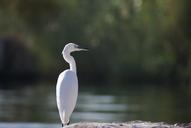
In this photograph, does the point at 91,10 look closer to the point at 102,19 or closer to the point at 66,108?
the point at 102,19

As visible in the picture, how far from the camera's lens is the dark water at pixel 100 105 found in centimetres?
2422

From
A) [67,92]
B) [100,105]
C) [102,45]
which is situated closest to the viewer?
[67,92]

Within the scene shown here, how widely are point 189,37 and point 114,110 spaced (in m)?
16.8

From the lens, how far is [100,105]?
98.0 ft

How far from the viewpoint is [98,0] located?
44.0 metres

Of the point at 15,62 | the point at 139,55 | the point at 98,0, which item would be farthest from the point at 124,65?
the point at 15,62

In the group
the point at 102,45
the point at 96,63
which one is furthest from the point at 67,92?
the point at 96,63

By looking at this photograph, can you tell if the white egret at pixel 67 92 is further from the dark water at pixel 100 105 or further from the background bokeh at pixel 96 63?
the background bokeh at pixel 96 63

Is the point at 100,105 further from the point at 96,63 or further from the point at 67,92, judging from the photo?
the point at 67,92

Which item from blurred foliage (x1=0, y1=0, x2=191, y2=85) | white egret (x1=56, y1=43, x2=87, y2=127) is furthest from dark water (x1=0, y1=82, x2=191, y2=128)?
white egret (x1=56, y1=43, x2=87, y2=127)

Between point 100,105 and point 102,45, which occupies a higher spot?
point 102,45

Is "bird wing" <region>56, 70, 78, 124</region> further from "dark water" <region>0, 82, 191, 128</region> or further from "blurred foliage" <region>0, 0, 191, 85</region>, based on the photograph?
"blurred foliage" <region>0, 0, 191, 85</region>

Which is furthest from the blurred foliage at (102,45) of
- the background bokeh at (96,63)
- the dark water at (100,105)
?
the dark water at (100,105)

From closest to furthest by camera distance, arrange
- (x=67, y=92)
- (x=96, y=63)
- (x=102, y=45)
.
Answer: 1. (x=67, y=92)
2. (x=102, y=45)
3. (x=96, y=63)
